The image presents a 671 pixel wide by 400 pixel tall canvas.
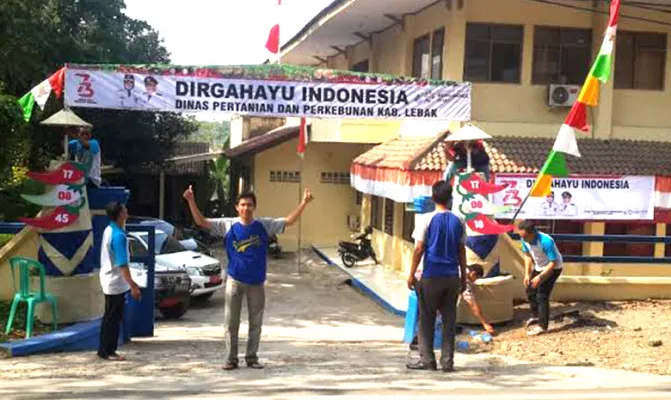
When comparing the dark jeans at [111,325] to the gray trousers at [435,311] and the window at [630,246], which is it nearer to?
the gray trousers at [435,311]

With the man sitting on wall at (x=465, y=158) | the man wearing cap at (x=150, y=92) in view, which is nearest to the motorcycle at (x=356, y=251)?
the man wearing cap at (x=150, y=92)

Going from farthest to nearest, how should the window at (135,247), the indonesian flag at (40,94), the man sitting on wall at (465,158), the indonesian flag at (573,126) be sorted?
the window at (135,247), the man sitting on wall at (465,158), the indonesian flag at (573,126), the indonesian flag at (40,94)

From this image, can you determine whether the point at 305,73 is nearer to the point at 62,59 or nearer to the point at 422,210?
the point at 422,210

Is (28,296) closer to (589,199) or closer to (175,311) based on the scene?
(175,311)

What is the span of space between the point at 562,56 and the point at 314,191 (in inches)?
445

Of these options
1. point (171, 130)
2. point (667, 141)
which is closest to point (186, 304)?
point (667, 141)

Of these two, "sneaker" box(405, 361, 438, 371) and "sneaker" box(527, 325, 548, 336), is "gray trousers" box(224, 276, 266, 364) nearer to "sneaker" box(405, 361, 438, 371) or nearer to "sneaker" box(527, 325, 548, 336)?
"sneaker" box(405, 361, 438, 371)

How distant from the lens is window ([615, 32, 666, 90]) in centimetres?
1838

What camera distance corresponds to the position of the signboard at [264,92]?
492 inches

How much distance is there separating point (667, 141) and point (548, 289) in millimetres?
9866

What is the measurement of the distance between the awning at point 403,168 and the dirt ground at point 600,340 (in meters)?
5.11

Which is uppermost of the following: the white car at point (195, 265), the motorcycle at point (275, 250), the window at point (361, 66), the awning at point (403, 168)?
the window at point (361, 66)

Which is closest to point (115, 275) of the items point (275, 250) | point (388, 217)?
point (388, 217)

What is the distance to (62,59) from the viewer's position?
71.1 feet
